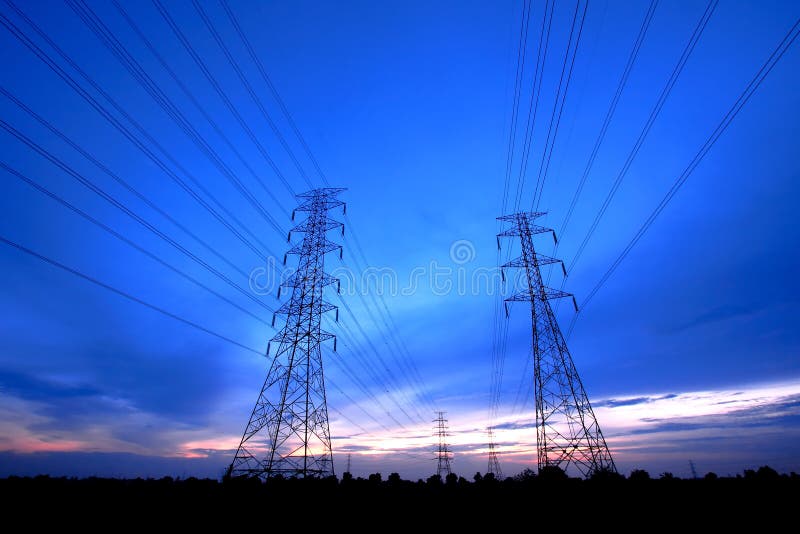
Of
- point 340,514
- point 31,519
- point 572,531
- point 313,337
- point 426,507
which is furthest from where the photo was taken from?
point 313,337

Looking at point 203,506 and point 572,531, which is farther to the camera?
point 203,506

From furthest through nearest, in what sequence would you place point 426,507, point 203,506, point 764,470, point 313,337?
point 764,470 → point 313,337 → point 426,507 → point 203,506

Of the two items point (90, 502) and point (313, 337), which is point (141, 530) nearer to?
point (90, 502)

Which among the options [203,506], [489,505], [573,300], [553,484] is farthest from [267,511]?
[573,300]

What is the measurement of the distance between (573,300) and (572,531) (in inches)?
717

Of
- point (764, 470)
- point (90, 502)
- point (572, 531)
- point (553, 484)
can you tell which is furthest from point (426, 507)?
point (764, 470)

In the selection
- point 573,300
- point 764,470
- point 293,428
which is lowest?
point 764,470

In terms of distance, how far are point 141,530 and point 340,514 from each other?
7.94 metres

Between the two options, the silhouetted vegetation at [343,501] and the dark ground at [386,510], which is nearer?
the dark ground at [386,510]

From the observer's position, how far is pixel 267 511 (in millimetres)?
15727

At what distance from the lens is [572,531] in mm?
14008

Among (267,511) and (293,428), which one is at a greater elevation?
(293,428)

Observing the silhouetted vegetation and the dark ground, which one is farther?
the silhouetted vegetation

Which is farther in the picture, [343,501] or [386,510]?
[343,501]
